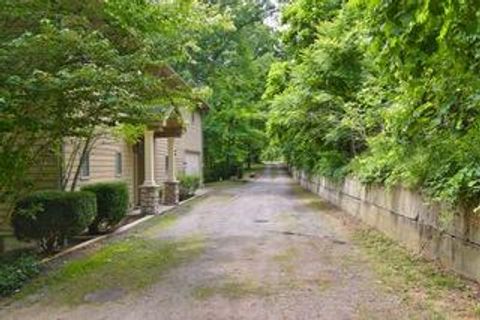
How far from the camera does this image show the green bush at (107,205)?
13462mm

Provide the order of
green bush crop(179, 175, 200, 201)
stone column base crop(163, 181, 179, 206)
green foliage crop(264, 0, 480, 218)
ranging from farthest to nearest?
green bush crop(179, 175, 200, 201), stone column base crop(163, 181, 179, 206), green foliage crop(264, 0, 480, 218)

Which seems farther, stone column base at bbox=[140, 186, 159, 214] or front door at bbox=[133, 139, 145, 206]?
front door at bbox=[133, 139, 145, 206]

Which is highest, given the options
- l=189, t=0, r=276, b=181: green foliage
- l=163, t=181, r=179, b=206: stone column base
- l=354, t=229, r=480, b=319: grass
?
l=189, t=0, r=276, b=181: green foliage

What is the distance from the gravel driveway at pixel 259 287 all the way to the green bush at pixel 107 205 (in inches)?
44.9

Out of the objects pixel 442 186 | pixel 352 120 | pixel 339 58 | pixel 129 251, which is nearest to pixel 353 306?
pixel 442 186

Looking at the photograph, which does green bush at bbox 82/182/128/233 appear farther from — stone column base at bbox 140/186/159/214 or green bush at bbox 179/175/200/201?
green bush at bbox 179/175/200/201

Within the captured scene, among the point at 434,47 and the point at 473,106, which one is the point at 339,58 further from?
the point at 434,47

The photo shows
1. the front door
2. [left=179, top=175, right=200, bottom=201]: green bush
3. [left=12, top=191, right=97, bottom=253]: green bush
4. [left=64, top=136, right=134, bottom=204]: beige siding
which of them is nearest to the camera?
[left=12, top=191, right=97, bottom=253]: green bush

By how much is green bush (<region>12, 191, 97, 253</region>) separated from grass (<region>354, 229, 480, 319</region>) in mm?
5219

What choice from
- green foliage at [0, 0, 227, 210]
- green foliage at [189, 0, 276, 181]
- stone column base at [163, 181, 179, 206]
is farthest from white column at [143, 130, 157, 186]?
green foliage at [189, 0, 276, 181]

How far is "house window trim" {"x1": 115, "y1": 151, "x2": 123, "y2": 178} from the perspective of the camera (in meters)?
18.8

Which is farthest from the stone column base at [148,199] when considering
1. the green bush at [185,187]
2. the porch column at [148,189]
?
the green bush at [185,187]

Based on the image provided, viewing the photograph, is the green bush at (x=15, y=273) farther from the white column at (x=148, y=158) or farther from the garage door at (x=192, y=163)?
the garage door at (x=192, y=163)

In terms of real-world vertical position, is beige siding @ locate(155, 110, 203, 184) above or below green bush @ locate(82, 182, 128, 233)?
above
